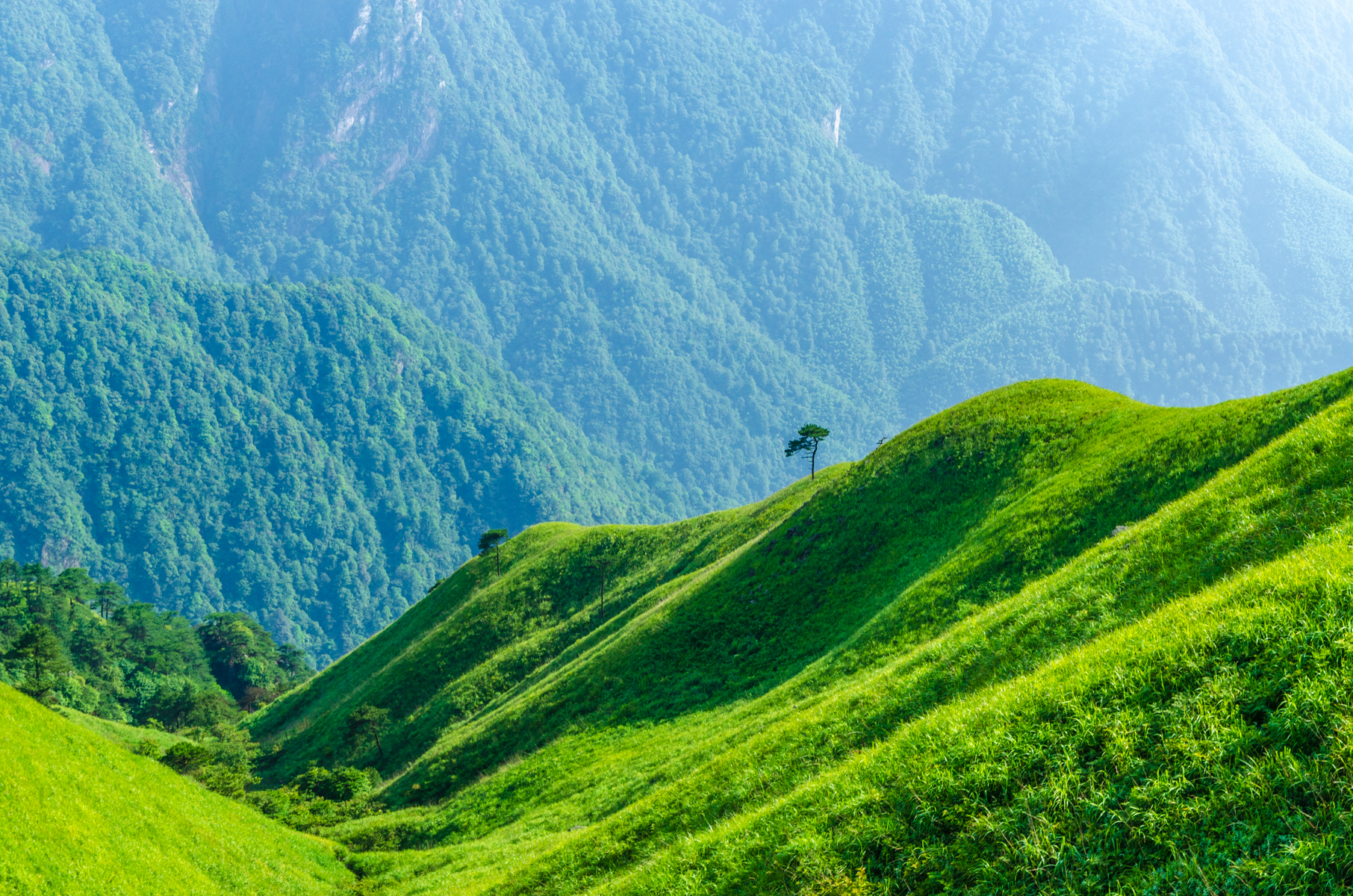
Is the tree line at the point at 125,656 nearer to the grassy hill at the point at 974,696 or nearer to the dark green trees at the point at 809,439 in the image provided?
the grassy hill at the point at 974,696

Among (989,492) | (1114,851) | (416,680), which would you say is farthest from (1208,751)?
(416,680)

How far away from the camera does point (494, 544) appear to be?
105250 mm

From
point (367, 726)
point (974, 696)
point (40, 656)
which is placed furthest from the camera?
point (40, 656)

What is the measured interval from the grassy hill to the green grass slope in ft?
23.6

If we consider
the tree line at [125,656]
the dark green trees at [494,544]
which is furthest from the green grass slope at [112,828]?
the tree line at [125,656]

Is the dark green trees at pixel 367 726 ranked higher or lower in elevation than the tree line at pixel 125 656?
lower

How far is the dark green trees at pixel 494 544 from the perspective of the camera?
100000 millimetres

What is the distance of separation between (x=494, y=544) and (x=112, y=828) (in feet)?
260

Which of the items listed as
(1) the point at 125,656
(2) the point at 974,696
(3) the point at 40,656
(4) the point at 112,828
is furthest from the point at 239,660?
(2) the point at 974,696

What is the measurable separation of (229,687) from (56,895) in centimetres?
17094

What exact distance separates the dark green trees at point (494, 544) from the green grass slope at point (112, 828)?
202 feet

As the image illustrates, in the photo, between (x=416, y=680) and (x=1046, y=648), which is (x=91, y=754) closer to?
(x=1046, y=648)

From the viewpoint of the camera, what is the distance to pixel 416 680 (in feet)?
276

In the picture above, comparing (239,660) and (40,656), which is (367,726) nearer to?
(40,656)
